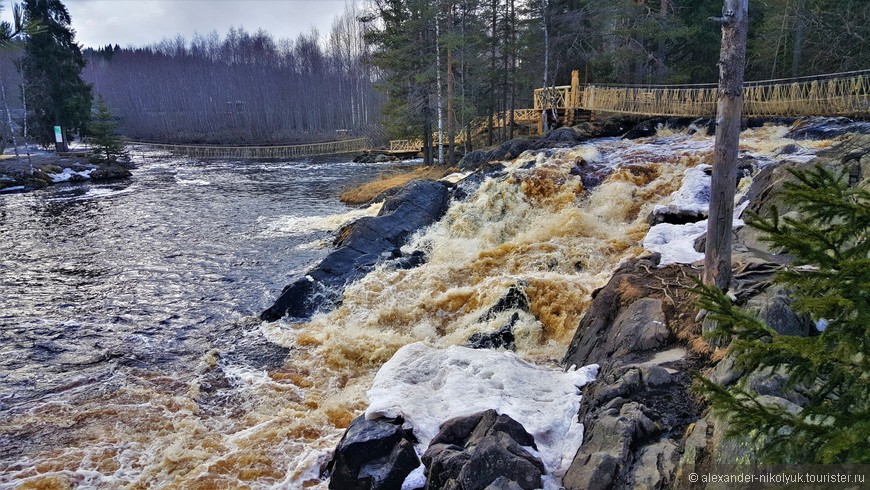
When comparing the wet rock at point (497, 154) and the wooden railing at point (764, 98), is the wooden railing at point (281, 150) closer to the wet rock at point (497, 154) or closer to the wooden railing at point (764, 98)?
the wet rock at point (497, 154)

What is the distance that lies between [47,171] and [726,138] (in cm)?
3838

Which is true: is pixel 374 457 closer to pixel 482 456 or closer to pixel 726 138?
pixel 482 456

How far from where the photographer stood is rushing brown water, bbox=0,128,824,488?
6402 millimetres

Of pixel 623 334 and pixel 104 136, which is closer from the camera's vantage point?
pixel 623 334

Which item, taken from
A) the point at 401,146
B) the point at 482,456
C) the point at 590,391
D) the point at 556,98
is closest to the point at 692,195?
the point at 590,391

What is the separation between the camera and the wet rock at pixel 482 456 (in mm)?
4336

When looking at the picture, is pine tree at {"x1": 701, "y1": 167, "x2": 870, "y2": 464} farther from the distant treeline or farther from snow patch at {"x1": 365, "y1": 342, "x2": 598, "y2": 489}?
the distant treeline

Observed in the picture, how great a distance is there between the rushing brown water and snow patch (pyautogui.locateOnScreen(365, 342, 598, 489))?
0.99 m

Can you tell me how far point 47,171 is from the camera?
32.4 metres

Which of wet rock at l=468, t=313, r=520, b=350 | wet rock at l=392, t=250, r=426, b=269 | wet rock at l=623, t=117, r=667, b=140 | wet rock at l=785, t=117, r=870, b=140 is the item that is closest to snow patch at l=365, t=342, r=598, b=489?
wet rock at l=468, t=313, r=520, b=350

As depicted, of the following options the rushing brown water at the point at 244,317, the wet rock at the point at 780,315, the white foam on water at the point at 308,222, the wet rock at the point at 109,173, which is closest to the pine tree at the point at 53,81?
the wet rock at the point at 109,173

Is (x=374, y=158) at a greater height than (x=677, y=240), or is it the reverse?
(x=374, y=158)

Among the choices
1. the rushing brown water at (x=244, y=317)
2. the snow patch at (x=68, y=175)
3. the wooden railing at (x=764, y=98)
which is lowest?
the rushing brown water at (x=244, y=317)

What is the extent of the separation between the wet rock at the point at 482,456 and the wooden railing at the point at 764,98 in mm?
18435
